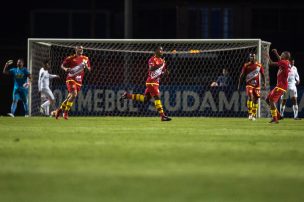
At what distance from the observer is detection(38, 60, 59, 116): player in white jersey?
2584 cm

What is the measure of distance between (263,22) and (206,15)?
3.11m

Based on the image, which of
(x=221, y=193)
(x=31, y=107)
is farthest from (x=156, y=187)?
(x=31, y=107)

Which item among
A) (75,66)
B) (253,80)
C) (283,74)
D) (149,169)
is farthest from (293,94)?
(149,169)

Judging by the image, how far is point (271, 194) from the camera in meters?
5.94

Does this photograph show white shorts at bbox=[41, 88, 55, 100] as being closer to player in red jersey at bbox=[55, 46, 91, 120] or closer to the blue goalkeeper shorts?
the blue goalkeeper shorts

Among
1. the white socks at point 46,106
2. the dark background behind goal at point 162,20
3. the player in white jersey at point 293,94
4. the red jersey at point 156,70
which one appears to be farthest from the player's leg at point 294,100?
the dark background behind goal at point 162,20

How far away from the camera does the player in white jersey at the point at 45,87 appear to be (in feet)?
84.8

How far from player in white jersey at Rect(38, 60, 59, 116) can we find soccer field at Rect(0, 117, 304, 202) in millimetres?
13626

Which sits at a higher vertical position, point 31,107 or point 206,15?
point 206,15

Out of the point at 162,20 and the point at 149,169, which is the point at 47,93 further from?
the point at 162,20

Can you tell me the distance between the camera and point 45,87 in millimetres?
25984

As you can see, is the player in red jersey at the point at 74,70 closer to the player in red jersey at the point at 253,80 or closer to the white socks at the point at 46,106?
the player in red jersey at the point at 253,80

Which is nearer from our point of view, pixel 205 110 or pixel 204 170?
pixel 204 170

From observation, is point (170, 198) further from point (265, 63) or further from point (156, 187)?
Answer: point (265, 63)
